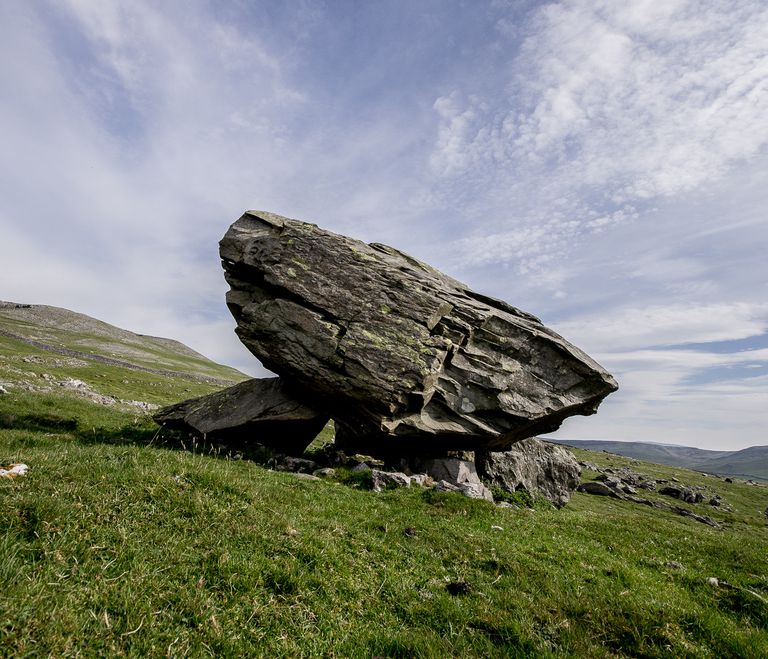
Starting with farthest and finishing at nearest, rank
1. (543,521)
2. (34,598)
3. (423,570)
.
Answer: (543,521), (423,570), (34,598)

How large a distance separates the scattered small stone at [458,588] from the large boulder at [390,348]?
37.5 feet

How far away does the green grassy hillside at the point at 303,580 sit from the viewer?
6.68m

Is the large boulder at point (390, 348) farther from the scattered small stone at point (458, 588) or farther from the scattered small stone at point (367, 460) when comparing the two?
the scattered small stone at point (458, 588)

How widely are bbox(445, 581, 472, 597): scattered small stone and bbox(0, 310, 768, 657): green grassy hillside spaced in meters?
0.04

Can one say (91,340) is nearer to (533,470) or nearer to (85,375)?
(85,375)

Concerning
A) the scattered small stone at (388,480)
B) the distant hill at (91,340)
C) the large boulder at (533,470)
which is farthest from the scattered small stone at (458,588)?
the distant hill at (91,340)

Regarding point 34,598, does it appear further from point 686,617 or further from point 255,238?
point 255,238

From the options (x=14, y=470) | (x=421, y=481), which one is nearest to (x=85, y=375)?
(x=421, y=481)

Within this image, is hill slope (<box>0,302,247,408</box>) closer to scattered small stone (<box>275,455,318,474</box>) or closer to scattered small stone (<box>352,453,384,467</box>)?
scattered small stone (<box>275,455,318,474</box>)

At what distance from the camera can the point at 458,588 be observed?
402 inches

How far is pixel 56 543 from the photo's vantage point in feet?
24.8

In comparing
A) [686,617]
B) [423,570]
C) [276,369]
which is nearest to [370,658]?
[423,570]

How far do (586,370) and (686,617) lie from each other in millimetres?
17102

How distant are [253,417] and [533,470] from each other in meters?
19.9
